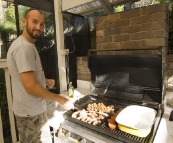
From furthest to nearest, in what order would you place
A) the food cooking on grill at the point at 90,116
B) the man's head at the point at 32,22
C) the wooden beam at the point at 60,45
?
1. the wooden beam at the point at 60,45
2. the food cooking on grill at the point at 90,116
3. the man's head at the point at 32,22

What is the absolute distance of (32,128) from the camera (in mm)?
1095

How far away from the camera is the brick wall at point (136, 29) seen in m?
1.31

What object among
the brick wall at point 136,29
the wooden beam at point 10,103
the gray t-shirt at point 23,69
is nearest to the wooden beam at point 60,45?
the brick wall at point 136,29

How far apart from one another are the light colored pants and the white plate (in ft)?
2.01

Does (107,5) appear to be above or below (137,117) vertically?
above

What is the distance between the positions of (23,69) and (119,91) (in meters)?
1.03

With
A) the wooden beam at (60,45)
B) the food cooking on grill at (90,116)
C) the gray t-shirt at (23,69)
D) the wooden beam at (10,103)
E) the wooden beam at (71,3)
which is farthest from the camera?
the wooden beam at (60,45)

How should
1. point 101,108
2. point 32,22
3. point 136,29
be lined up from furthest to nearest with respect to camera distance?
point 136,29, point 101,108, point 32,22

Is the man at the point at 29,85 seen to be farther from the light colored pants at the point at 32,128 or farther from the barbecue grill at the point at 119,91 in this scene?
the barbecue grill at the point at 119,91

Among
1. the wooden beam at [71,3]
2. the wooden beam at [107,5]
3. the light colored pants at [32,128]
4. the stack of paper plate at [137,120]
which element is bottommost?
the light colored pants at [32,128]

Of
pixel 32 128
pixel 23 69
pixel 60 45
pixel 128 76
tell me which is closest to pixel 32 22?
pixel 23 69

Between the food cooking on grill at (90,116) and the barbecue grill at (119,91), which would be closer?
the barbecue grill at (119,91)

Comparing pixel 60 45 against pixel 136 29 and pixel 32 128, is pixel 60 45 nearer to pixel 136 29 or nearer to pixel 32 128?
pixel 136 29

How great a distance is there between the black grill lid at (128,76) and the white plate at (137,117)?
20 cm
